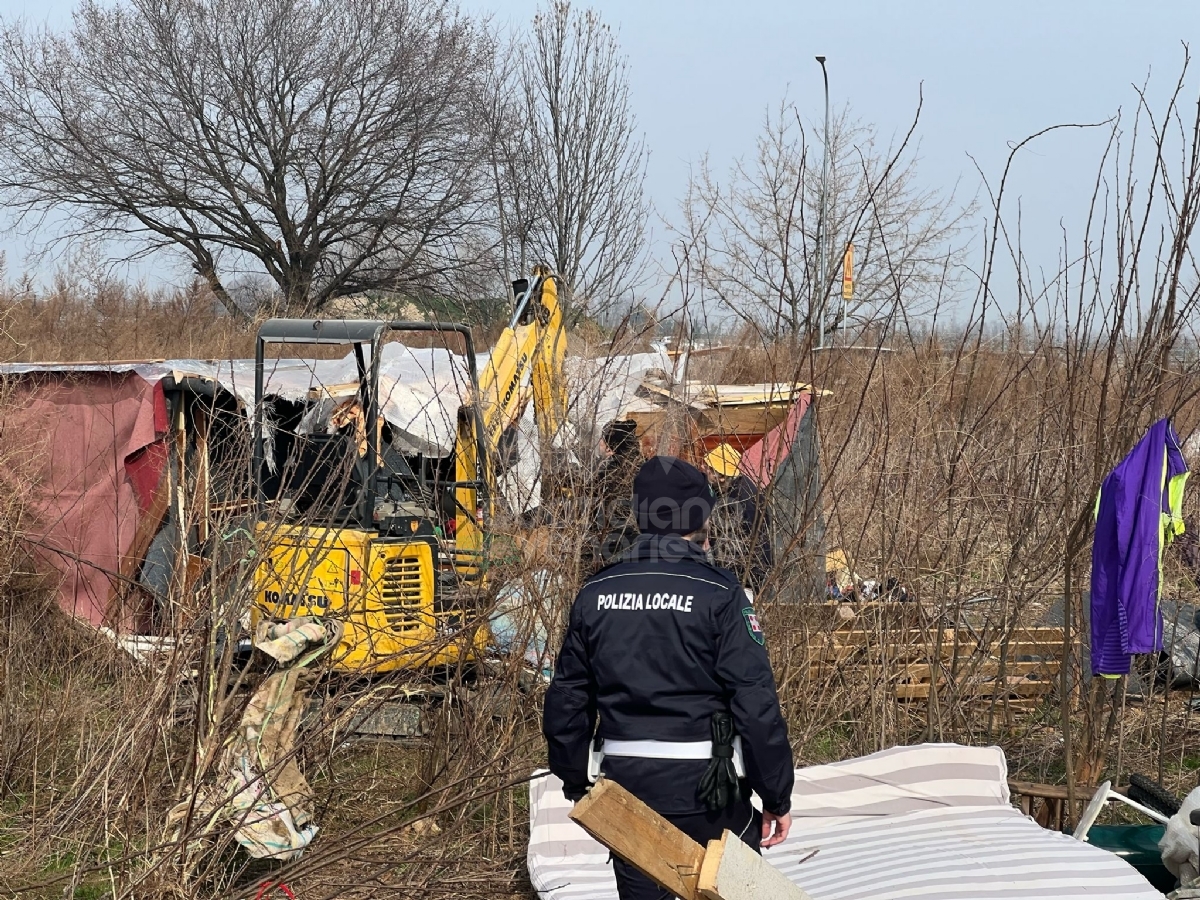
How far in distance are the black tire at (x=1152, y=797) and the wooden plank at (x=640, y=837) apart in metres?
3.24

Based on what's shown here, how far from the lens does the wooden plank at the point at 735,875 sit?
1.97 meters

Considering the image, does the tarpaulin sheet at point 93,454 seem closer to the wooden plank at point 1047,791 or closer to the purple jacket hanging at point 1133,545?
the wooden plank at point 1047,791

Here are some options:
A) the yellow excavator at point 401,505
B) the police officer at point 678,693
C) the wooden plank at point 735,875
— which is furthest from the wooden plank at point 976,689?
the wooden plank at point 735,875

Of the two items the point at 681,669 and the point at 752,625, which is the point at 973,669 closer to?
the point at 752,625

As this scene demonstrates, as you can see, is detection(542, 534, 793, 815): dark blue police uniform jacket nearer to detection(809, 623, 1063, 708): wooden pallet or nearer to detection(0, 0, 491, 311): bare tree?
detection(809, 623, 1063, 708): wooden pallet

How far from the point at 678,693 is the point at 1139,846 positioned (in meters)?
2.52

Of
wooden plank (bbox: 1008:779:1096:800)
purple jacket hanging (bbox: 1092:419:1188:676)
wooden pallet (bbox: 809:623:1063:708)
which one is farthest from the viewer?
wooden pallet (bbox: 809:623:1063:708)

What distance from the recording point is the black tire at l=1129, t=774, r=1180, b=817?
465cm

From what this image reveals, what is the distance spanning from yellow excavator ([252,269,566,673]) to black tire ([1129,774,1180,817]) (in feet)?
9.25

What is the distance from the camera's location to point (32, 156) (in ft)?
78.5

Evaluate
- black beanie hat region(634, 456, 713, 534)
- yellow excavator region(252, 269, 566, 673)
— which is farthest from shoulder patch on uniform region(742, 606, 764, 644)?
yellow excavator region(252, 269, 566, 673)

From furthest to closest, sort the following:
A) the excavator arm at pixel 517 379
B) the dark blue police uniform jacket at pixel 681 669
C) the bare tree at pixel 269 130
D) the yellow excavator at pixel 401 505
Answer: the bare tree at pixel 269 130
the excavator arm at pixel 517 379
the yellow excavator at pixel 401 505
the dark blue police uniform jacket at pixel 681 669

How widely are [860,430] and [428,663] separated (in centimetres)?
264

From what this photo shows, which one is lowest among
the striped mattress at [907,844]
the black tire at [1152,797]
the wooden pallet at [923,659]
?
the striped mattress at [907,844]
